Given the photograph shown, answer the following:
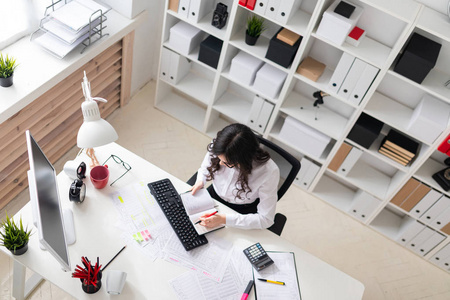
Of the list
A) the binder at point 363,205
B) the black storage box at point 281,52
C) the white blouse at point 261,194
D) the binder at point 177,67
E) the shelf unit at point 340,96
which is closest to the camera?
the white blouse at point 261,194

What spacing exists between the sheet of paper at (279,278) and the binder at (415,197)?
54.9 inches

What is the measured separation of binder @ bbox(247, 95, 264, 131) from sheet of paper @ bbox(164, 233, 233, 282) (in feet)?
4.79

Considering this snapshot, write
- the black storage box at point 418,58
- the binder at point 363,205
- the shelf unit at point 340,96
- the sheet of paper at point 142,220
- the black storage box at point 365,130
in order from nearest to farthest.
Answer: the sheet of paper at point 142,220
the black storage box at point 418,58
the shelf unit at point 340,96
the black storage box at point 365,130
the binder at point 363,205

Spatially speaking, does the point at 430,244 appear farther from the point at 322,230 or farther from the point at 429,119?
the point at 429,119

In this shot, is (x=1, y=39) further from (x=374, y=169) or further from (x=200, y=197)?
(x=374, y=169)

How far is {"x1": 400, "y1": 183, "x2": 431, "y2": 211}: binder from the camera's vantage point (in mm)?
3186

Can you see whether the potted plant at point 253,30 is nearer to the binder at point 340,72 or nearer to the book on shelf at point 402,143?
the binder at point 340,72

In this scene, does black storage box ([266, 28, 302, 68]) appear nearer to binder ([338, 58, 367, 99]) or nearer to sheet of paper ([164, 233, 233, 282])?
binder ([338, 58, 367, 99])

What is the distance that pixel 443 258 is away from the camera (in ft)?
11.4

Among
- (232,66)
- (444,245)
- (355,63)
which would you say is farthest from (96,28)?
(444,245)

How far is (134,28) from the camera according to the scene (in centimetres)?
346

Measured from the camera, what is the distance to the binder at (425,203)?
3.17m

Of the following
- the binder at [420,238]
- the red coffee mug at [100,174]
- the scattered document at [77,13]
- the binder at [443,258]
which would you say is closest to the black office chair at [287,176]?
the red coffee mug at [100,174]

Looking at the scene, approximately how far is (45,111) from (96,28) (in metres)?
0.70
